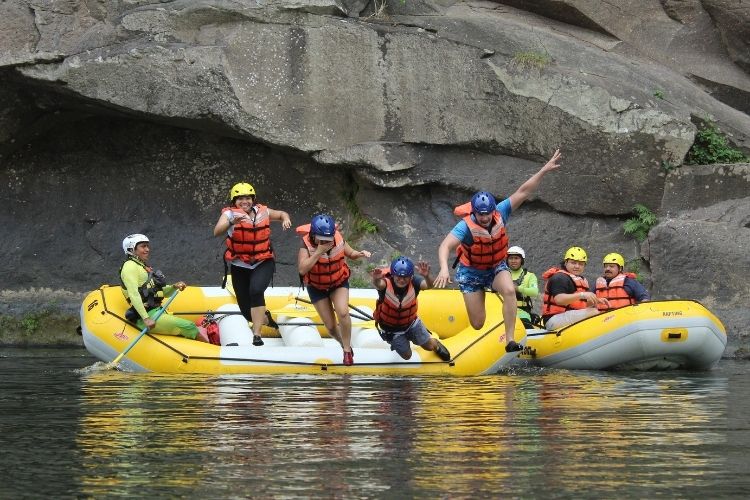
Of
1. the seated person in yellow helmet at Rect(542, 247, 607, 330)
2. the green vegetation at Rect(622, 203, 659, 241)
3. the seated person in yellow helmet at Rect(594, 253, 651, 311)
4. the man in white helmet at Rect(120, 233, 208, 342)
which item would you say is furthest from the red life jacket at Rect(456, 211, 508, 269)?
the green vegetation at Rect(622, 203, 659, 241)

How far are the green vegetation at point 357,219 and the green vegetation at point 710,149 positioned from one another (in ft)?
13.5

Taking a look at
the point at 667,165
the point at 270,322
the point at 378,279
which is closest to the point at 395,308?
the point at 378,279

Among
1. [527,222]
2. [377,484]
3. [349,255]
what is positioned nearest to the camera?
[377,484]

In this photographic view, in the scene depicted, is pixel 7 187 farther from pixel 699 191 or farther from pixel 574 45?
pixel 699 191

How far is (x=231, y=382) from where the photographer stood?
35.2ft

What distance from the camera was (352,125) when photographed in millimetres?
15844

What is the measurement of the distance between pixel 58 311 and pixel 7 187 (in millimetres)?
2205

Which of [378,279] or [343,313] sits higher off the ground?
[378,279]

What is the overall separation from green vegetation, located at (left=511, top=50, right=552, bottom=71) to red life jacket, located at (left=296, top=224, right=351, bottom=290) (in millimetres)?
5274

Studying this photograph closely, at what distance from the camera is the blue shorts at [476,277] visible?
11031mm

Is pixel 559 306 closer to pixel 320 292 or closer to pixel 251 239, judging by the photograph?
pixel 320 292

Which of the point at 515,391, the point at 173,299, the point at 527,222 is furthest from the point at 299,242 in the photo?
the point at 515,391

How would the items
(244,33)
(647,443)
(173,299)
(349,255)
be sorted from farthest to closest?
(244,33) → (173,299) → (349,255) → (647,443)

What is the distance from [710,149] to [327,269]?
6770 millimetres
